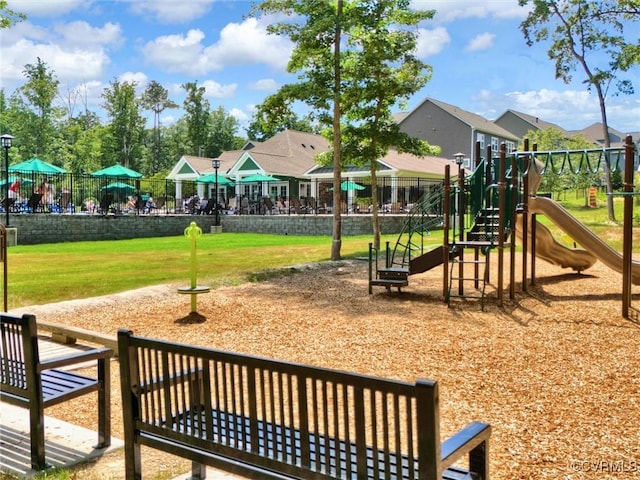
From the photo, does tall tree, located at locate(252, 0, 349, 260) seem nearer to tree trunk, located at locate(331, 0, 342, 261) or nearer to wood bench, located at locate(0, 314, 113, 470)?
tree trunk, located at locate(331, 0, 342, 261)

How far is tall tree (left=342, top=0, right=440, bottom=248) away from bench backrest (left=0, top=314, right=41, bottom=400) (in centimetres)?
1234

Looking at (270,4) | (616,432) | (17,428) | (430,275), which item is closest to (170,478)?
(17,428)

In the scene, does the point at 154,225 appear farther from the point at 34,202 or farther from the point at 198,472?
the point at 198,472

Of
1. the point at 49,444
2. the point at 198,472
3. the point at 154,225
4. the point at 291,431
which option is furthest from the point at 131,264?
the point at 291,431

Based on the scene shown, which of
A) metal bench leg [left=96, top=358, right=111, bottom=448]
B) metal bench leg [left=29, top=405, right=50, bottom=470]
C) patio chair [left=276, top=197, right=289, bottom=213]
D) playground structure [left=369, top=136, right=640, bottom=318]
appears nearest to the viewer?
metal bench leg [left=29, top=405, right=50, bottom=470]

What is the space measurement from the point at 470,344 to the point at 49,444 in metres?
4.90

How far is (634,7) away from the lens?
25.7 m

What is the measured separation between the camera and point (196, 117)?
→ 234 feet

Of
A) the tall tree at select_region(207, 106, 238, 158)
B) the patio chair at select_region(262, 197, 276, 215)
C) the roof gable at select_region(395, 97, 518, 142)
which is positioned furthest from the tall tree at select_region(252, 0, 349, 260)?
the tall tree at select_region(207, 106, 238, 158)

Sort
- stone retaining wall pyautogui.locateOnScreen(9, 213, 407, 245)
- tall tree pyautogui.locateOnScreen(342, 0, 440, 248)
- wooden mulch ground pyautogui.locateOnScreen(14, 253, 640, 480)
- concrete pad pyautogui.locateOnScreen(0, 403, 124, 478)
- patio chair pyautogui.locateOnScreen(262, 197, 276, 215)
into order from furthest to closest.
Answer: patio chair pyautogui.locateOnScreen(262, 197, 276, 215), stone retaining wall pyautogui.locateOnScreen(9, 213, 407, 245), tall tree pyautogui.locateOnScreen(342, 0, 440, 248), wooden mulch ground pyautogui.locateOnScreen(14, 253, 640, 480), concrete pad pyautogui.locateOnScreen(0, 403, 124, 478)

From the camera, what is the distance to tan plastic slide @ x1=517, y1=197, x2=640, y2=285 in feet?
34.0

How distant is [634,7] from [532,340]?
24605 mm

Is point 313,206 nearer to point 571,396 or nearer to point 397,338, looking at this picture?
point 397,338

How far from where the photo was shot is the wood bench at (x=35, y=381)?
3592 millimetres
